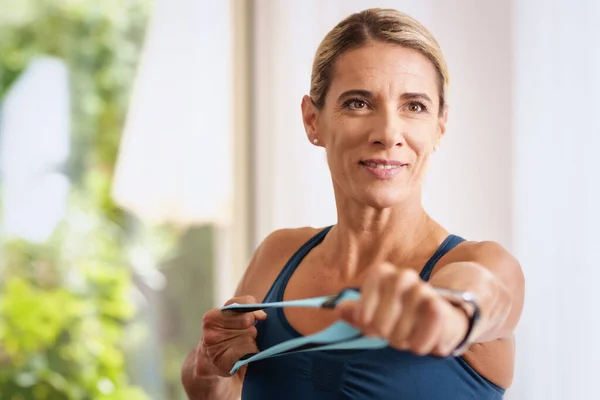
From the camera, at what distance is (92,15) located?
2.81m

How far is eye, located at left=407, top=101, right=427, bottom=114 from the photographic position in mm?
1128

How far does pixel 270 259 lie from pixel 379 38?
46cm

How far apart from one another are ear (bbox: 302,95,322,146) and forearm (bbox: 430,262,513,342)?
1.44 ft

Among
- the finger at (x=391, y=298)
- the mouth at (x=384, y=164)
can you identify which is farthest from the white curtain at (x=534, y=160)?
the finger at (x=391, y=298)

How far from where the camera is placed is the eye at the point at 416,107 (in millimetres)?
1128

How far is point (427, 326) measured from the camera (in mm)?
730

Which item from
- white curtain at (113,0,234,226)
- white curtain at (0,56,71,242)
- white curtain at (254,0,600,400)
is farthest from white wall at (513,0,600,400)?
white curtain at (0,56,71,242)

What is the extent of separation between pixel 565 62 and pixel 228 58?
142 centimetres

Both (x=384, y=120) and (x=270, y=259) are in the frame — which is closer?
(x=384, y=120)

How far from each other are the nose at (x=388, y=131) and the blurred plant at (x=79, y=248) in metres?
1.76

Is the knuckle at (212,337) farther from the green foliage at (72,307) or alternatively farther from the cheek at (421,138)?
the green foliage at (72,307)

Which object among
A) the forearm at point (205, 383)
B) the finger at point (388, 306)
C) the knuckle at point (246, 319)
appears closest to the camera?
the finger at point (388, 306)

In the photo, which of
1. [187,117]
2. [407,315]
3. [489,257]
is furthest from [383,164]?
[187,117]

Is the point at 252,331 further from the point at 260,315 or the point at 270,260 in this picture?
the point at 270,260
